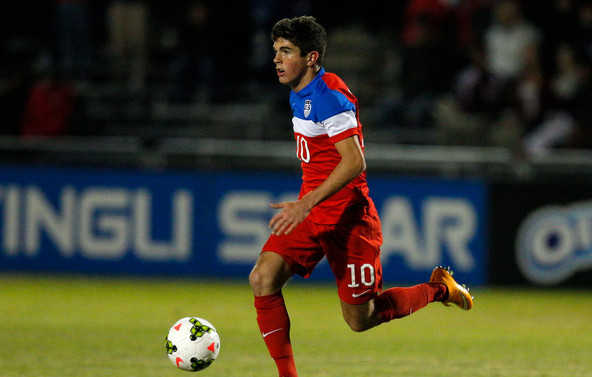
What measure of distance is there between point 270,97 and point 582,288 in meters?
4.86

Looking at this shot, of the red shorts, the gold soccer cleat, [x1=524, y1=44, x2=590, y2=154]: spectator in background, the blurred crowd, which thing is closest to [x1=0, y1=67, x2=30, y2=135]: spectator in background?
the blurred crowd

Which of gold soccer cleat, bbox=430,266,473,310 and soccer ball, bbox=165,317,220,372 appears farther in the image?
gold soccer cleat, bbox=430,266,473,310

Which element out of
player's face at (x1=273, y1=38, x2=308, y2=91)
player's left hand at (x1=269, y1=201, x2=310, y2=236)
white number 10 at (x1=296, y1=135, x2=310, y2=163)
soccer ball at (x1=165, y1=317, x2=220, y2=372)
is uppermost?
player's face at (x1=273, y1=38, x2=308, y2=91)

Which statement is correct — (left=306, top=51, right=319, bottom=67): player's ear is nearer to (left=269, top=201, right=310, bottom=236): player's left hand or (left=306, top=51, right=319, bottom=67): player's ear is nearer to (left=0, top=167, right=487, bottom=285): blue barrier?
(left=269, top=201, right=310, bottom=236): player's left hand

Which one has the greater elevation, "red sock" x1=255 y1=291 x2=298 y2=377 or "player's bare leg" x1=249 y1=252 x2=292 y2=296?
"player's bare leg" x1=249 y1=252 x2=292 y2=296

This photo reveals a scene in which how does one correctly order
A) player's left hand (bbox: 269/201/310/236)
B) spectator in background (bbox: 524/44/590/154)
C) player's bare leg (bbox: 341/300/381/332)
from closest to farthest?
player's left hand (bbox: 269/201/310/236), player's bare leg (bbox: 341/300/381/332), spectator in background (bbox: 524/44/590/154)

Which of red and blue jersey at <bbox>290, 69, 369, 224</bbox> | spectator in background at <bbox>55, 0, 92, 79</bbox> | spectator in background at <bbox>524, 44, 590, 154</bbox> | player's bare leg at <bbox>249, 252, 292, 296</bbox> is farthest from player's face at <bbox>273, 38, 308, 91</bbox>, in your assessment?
spectator in background at <bbox>55, 0, 92, 79</bbox>

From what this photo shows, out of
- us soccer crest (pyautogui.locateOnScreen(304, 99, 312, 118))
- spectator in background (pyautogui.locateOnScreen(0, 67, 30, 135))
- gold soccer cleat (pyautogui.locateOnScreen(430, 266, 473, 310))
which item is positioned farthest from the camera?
spectator in background (pyautogui.locateOnScreen(0, 67, 30, 135))

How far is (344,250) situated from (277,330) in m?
0.61

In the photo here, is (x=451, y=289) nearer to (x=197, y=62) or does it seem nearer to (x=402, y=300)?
(x=402, y=300)

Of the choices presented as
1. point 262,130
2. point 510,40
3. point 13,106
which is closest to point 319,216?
point 262,130

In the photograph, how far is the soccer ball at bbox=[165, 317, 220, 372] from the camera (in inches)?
234

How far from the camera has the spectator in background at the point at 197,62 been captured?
13328mm

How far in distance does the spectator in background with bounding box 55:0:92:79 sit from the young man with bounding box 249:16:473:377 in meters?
8.48
